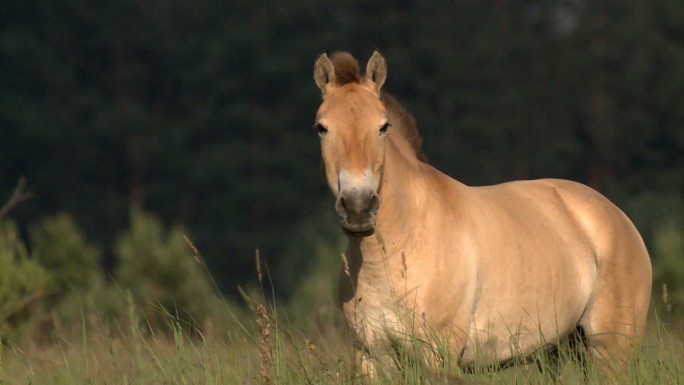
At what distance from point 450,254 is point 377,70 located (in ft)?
3.05

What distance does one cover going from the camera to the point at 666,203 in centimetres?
3434

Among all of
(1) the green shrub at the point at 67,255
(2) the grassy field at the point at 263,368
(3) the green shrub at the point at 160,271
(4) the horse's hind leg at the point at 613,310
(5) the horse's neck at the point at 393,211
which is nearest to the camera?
(2) the grassy field at the point at 263,368

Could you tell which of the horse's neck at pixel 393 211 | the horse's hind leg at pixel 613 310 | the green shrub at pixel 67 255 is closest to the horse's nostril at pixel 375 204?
the horse's neck at pixel 393 211

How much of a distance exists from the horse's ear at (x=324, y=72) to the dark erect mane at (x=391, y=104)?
0.02m

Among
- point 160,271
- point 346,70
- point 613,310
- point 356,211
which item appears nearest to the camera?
point 356,211

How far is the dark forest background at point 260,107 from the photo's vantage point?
46719mm

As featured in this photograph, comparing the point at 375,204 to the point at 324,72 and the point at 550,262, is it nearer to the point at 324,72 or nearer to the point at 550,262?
the point at 324,72

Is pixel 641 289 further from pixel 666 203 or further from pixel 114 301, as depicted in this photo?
pixel 666 203

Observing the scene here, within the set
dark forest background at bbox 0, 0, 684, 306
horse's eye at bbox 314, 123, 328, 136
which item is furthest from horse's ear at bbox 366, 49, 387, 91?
dark forest background at bbox 0, 0, 684, 306

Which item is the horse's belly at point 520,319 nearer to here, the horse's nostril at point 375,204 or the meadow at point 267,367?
the meadow at point 267,367

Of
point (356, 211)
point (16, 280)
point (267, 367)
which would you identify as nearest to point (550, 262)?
point (356, 211)

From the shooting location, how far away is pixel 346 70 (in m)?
7.62

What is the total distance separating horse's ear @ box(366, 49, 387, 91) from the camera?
761cm

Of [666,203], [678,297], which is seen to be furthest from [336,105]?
[666,203]
